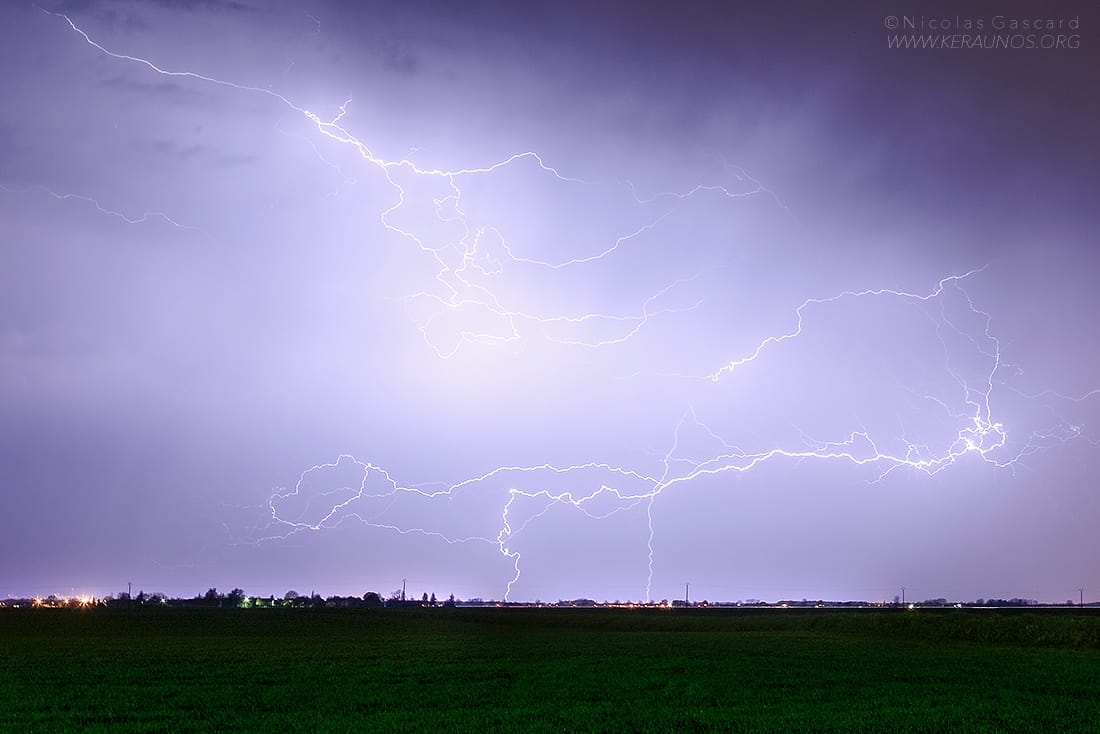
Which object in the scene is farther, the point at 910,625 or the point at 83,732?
the point at 910,625

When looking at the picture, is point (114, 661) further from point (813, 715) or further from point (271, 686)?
point (813, 715)

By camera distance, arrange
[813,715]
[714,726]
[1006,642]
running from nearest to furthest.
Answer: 1. [714,726]
2. [813,715]
3. [1006,642]

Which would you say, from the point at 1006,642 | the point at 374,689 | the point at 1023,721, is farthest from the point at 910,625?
the point at 374,689

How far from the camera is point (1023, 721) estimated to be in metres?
16.8

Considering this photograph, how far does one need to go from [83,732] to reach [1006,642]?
1504 inches

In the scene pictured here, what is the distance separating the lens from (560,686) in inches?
862

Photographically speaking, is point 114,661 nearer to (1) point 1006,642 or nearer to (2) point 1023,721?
(2) point 1023,721

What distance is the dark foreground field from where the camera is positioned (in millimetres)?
16531

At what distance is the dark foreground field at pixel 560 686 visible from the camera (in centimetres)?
1653

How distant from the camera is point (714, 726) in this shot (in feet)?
52.8

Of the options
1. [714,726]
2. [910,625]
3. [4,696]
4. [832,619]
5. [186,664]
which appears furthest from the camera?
[832,619]

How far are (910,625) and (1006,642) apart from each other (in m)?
7.89

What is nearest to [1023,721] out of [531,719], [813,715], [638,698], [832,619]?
[813,715]

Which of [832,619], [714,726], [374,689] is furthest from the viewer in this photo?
[832,619]
